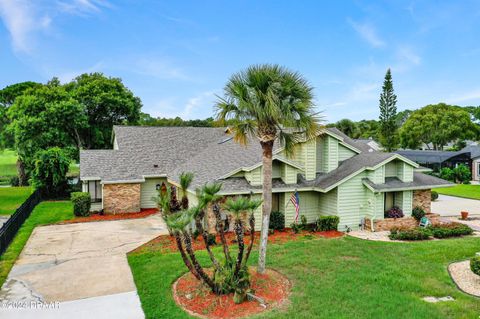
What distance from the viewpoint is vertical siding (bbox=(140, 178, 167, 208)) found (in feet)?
71.3

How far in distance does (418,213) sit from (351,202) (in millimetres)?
3834

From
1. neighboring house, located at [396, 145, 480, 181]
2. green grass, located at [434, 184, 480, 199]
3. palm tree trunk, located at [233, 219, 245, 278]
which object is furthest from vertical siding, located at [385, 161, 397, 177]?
neighboring house, located at [396, 145, 480, 181]

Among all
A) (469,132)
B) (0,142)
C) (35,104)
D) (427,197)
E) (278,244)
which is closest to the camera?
(278,244)

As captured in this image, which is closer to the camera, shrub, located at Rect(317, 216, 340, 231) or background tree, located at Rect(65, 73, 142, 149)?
shrub, located at Rect(317, 216, 340, 231)

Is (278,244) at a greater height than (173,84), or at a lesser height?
lesser

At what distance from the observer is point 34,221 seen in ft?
59.2

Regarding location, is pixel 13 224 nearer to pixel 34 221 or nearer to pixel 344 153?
pixel 34 221

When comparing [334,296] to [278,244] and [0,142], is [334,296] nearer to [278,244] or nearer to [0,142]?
[278,244]

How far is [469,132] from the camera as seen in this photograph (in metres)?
55.2

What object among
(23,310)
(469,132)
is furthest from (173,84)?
(469,132)

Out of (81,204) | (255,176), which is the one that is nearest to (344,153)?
(255,176)

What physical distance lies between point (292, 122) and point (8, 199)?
86.7 feet

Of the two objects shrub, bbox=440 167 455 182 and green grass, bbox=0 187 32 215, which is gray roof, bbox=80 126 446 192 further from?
shrub, bbox=440 167 455 182

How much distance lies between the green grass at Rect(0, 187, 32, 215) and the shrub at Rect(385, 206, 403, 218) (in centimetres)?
2279
